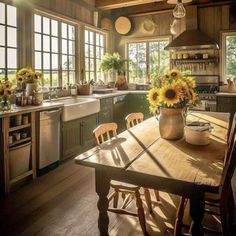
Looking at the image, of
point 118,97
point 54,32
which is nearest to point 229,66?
point 118,97

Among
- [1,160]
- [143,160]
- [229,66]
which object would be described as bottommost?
[1,160]

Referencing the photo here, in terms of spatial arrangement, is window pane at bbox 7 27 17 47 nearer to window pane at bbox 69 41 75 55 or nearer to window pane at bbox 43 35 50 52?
window pane at bbox 43 35 50 52

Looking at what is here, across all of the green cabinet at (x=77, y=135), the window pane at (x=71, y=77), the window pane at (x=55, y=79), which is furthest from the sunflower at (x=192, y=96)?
the window pane at (x=71, y=77)

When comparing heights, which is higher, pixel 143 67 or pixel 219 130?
pixel 143 67

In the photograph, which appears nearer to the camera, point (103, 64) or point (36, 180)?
point (36, 180)

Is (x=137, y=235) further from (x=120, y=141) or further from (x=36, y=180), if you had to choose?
(x=36, y=180)

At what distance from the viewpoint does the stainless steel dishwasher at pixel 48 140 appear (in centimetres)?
331

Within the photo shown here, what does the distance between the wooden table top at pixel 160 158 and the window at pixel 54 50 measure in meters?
2.73

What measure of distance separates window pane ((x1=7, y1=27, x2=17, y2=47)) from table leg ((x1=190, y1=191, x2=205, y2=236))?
3323 mm

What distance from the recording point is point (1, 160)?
2785 mm

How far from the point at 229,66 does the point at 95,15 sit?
313 centimetres

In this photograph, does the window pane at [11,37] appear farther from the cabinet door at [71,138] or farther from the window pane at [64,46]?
the cabinet door at [71,138]

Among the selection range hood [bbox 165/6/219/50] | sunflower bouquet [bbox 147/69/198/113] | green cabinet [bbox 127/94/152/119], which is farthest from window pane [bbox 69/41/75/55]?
sunflower bouquet [bbox 147/69/198/113]

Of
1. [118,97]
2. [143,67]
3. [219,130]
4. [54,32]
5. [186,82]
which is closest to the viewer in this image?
[186,82]
